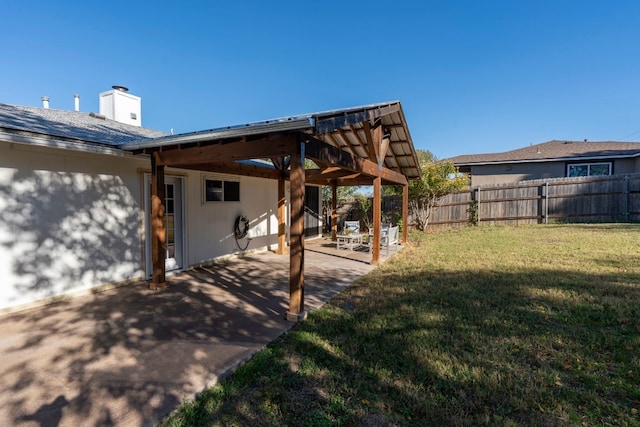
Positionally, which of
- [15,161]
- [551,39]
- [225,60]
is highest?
[225,60]

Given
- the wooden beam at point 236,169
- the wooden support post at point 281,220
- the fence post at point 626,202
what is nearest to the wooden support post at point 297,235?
the wooden beam at point 236,169

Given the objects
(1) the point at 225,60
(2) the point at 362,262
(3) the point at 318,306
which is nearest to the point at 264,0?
(1) the point at 225,60

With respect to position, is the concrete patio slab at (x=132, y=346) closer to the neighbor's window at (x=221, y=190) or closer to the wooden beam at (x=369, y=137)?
Answer: the neighbor's window at (x=221, y=190)

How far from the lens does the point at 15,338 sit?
3.52m

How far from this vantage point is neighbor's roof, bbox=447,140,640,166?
15789mm

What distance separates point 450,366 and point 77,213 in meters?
5.56

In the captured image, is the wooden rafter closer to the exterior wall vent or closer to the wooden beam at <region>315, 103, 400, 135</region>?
the wooden beam at <region>315, 103, 400, 135</region>

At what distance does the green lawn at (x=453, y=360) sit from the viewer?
7.38ft

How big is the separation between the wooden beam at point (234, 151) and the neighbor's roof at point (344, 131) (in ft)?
0.64

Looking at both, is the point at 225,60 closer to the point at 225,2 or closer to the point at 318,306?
the point at 225,2

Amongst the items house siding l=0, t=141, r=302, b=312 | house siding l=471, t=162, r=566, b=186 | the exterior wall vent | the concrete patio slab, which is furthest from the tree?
the exterior wall vent

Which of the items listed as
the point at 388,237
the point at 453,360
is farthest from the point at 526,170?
the point at 453,360

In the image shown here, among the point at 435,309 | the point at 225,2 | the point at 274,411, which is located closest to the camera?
the point at 274,411

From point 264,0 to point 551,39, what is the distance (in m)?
10.1
